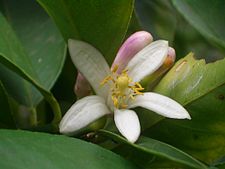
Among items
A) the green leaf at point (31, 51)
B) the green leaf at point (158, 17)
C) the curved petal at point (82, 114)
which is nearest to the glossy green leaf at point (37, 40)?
the green leaf at point (31, 51)

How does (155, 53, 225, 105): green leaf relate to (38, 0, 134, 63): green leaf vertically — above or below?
below

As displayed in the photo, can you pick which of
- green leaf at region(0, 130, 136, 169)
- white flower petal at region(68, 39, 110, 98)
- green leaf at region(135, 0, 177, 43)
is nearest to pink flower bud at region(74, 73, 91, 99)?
white flower petal at region(68, 39, 110, 98)

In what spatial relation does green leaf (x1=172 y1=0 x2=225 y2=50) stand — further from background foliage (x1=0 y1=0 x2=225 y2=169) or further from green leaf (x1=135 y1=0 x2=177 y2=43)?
green leaf (x1=135 y1=0 x2=177 y2=43)

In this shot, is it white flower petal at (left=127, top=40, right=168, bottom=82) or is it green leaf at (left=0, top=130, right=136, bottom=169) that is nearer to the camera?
green leaf at (left=0, top=130, right=136, bottom=169)

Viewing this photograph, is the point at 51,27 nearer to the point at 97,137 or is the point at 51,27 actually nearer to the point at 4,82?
the point at 4,82

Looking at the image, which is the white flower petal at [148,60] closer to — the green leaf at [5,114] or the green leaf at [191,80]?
the green leaf at [191,80]

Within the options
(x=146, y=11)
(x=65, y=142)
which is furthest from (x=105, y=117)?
(x=146, y=11)
